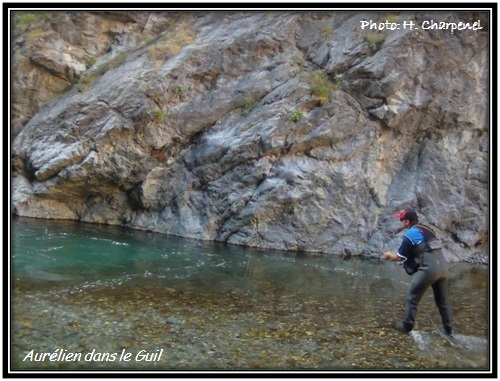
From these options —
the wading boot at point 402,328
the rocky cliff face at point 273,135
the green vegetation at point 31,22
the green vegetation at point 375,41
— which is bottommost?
the wading boot at point 402,328

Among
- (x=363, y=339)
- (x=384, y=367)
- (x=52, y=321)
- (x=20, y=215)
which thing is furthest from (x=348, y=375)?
(x=20, y=215)

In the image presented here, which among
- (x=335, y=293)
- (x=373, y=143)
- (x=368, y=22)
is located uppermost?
(x=368, y=22)

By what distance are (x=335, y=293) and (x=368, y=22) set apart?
52.8 feet

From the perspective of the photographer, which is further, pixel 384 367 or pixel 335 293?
pixel 335 293

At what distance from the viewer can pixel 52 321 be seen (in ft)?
24.1

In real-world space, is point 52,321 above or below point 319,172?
below

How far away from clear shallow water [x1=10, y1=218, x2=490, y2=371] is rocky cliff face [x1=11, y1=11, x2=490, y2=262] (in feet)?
14.2

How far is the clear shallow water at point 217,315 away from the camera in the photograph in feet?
21.3

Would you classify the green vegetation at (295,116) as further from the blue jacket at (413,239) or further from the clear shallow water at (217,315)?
the blue jacket at (413,239)

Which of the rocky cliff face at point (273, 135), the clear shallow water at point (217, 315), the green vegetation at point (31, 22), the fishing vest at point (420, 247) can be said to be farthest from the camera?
the green vegetation at point (31, 22)

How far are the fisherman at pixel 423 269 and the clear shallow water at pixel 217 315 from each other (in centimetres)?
37

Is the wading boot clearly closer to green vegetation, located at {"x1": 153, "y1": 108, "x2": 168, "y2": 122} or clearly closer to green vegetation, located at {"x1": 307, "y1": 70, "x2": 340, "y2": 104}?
green vegetation, located at {"x1": 307, "y1": 70, "x2": 340, "y2": 104}

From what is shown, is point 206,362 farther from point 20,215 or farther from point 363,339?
point 20,215

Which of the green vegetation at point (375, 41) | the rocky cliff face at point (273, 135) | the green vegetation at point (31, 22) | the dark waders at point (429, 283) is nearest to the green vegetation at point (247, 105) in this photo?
the rocky cliff face at point (273, 135)
